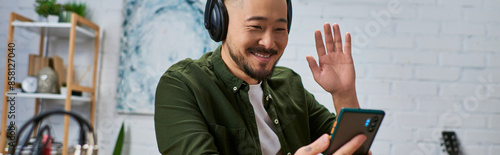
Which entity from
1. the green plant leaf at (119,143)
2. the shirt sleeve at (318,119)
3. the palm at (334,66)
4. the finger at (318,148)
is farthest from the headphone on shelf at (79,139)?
the green plant leaf at (119,143)

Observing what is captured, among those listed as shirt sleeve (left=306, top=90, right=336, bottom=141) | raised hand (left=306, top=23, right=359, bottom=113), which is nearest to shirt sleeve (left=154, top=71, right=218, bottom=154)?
raised hand (left=306, top=23, right=359, bottom=113)

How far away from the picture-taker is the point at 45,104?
2.47 m

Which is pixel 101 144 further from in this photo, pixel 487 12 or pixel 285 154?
pixel 487 12

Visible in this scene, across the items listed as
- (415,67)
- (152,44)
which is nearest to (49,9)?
(152,44)

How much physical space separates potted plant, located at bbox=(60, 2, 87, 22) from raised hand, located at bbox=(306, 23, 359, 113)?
161 centimetres

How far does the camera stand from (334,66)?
4.07 ft

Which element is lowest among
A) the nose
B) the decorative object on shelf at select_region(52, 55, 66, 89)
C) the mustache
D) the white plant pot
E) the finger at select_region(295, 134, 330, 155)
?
the finger at select_region(295, 134, 330, 155)

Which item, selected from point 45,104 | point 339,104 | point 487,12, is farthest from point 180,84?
point 487,12

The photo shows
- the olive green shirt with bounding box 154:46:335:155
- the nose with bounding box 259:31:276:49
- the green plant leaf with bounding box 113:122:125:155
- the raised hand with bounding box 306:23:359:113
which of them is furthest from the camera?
the green plant leaf with bounding box 113:122:125:155

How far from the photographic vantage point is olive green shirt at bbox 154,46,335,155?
3.30ft

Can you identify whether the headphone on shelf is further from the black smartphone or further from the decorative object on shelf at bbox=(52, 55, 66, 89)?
the decorative object on shelf at bbox=(52, 55, 66, 89)

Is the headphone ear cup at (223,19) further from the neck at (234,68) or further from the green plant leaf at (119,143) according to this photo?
the green plant leaf at (119,143)

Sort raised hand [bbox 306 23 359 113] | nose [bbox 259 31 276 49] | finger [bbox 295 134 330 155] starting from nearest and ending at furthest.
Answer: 1. finger [bbox 295 134 330 155]
2. nose [bbox 259 31 276 49]
3. raised hand [bbox 306 23 359 113]

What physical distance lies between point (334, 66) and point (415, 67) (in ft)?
4.59
